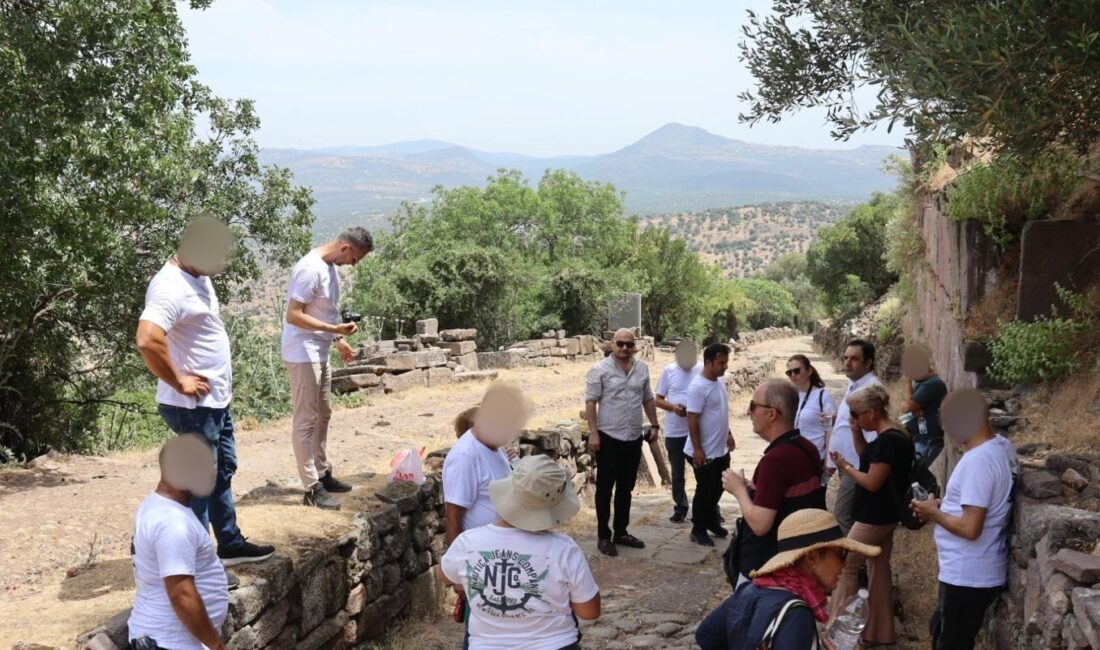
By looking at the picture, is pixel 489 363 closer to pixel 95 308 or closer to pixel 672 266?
pixel 95 308

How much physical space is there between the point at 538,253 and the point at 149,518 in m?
42.3

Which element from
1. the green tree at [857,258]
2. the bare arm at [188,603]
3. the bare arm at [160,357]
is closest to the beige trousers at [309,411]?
the bare arm at [160,357]

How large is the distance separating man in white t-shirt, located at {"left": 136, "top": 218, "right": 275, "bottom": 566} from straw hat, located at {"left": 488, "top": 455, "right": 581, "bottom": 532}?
73.6 inches

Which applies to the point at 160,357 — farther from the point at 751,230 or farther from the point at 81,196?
the point at 751,230

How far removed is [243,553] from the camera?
5570 mm

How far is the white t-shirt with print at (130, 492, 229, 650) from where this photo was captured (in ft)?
12.5

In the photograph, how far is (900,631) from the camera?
6.81m

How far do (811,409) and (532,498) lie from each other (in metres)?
4.66

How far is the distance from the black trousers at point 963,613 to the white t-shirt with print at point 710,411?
134 inches

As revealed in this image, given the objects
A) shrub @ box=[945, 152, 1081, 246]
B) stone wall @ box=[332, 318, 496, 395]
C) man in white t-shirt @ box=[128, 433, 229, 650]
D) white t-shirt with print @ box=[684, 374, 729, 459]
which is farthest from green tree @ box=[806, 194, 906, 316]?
man in white t-shirt @ box=[128, 433, 229, 650]

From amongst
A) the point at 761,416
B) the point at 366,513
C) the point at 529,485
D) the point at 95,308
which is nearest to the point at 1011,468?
the point at 761,416

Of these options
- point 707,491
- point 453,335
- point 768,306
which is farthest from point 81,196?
point 768,306

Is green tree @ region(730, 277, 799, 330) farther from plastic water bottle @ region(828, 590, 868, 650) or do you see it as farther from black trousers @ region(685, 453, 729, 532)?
plastic water bottle @ region(828, 590, 868, 650)

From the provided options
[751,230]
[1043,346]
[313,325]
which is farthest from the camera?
[751,230]
